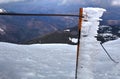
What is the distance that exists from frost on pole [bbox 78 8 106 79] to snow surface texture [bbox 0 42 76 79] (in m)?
1.50

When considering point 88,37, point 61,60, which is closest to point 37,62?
point 61,60

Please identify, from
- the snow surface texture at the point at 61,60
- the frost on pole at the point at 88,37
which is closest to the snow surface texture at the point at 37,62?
the snow surface texture at the point at 61,60

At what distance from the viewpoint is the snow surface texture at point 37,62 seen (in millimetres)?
6430

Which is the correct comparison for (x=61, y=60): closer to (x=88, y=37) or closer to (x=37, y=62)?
(x=37, y=62)

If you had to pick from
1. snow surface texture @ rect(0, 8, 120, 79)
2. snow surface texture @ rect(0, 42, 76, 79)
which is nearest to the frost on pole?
snow surface texture @ rect(0, 8, 120, 79)

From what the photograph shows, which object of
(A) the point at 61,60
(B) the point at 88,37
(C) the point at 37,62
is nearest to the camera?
(B) the point at 88,37

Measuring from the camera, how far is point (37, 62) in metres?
7.43

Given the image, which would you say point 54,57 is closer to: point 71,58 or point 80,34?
point 71,58

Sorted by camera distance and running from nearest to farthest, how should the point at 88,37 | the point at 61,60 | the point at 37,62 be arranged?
the point at 88,37 < the point at 37,62 < the point at 61,60

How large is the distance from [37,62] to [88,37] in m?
2.93

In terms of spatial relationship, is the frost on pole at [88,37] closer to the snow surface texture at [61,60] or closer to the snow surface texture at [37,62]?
the snow surface texture at [61,60]

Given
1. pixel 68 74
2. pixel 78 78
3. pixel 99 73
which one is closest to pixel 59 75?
pixel 68 74

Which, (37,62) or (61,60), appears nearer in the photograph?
(37,62)

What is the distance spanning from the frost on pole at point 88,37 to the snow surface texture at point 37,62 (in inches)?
59.1
